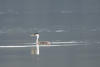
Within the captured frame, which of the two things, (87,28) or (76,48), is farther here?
(87,28)

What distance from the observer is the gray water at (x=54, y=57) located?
6.12 m

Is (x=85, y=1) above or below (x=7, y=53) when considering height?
above

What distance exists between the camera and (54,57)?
6.74 metres

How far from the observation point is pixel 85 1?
15602 millimetres

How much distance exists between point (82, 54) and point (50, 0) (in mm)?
8867

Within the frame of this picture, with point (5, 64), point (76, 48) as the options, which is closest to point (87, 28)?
point (76, 48)

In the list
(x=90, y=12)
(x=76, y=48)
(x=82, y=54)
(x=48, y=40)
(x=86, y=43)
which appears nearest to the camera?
(x=82, y=54)

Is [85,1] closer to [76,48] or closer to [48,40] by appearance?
[48,40]

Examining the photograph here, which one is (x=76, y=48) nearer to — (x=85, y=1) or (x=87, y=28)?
(x=87, y=28)

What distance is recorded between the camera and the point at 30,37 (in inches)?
393

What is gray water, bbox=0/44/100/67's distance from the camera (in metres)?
6.12

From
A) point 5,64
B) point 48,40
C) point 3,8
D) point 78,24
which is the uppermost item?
point 3,8

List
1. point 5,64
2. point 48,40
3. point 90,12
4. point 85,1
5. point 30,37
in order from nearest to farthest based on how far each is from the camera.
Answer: point 5,64, point 48,40, point 30,37, point 90,12, point 85,1

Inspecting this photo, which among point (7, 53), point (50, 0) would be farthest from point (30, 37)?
point (50, 0)
